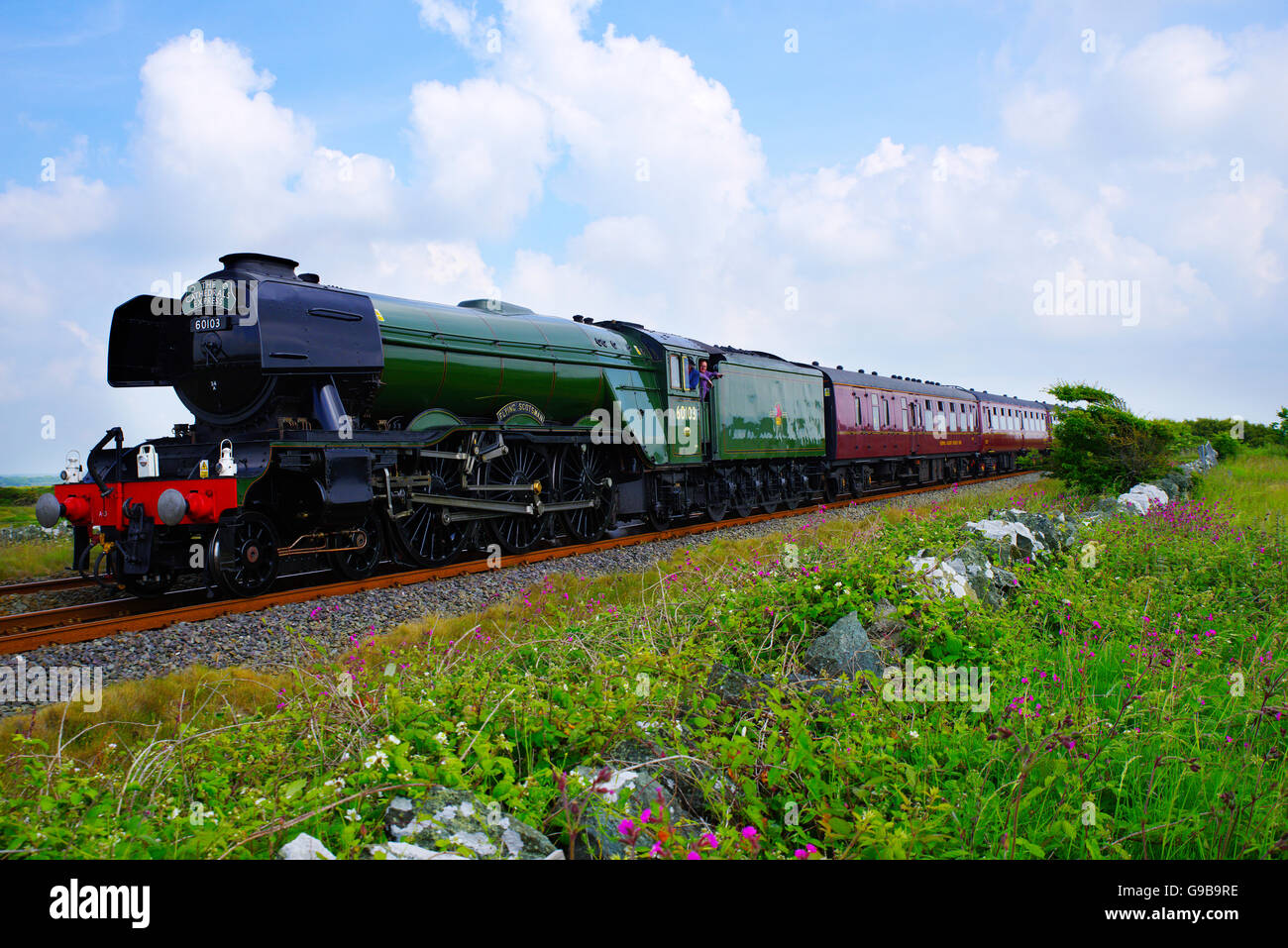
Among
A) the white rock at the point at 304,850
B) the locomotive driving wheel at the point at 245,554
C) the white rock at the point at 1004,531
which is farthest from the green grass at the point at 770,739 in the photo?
the locomotive driving wheel at the point at 245,554

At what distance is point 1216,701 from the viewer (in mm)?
4340

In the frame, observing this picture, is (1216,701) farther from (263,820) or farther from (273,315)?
(273,315)

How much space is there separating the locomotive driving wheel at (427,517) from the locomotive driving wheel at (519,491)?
553mm

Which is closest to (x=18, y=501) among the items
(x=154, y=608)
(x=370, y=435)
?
(x=154, y=608)

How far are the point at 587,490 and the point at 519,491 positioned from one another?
5.86 feet

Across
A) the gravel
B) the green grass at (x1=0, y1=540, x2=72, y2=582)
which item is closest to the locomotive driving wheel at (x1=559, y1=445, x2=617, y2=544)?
the gravel

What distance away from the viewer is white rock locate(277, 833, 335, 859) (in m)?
2.40

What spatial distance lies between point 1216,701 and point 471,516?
887 centimetres

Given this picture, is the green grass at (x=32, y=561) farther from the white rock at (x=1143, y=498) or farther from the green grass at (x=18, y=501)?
the white rock at (x=1143, y=498)

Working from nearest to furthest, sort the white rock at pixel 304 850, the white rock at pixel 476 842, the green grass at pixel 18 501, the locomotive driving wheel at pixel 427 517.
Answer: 1. the white rock at pixel 304 850
2. the white rock at pixel 476 842
3. the locomotive driving wheel at pixel 427 517
4. the green grass at pixel 18 501

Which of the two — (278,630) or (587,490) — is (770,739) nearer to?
(278,630)

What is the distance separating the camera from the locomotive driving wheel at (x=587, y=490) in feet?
42.8
